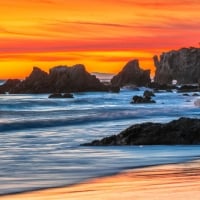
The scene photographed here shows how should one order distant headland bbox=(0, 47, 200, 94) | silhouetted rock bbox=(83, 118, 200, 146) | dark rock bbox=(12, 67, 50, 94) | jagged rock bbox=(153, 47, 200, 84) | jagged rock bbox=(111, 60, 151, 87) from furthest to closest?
jagged rock bbox=(153, 47, 200, 84)
jagged rock bbox=(111, 60, 151, 87)
distant headland bbox=(0, 47, 200, 94)
dark rock bbox=(12, 67, 50, 94)
silhouetted rock bbox=(83, 118, 200, 146)

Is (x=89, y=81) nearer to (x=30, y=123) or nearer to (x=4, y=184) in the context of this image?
(x=30, y=123)

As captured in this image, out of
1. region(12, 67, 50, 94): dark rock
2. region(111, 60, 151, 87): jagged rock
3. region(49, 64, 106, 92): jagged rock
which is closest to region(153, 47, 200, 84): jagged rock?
region(111, 60, 151, 87): jagged rock

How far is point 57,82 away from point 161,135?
78568 mm

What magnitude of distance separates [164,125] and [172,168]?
501 centimetres

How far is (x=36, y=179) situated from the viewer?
1084 centimetres

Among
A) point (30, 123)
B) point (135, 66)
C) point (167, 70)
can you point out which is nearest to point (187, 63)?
point (167, 70)

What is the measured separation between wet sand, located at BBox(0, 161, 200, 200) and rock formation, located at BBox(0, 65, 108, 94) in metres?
80.3

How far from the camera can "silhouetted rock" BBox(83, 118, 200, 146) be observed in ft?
54.3

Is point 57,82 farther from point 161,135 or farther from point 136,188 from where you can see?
point 136,188

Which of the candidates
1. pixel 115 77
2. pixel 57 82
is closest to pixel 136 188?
pixel 57 82

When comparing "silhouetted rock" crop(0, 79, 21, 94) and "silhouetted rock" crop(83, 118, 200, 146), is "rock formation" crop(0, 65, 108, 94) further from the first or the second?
"silhouetted rock" crop(83, 118, 200, 146)

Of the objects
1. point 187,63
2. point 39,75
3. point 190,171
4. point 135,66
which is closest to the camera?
point 190,171

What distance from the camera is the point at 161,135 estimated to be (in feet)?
54.9

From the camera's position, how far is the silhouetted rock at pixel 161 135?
1655 cm
